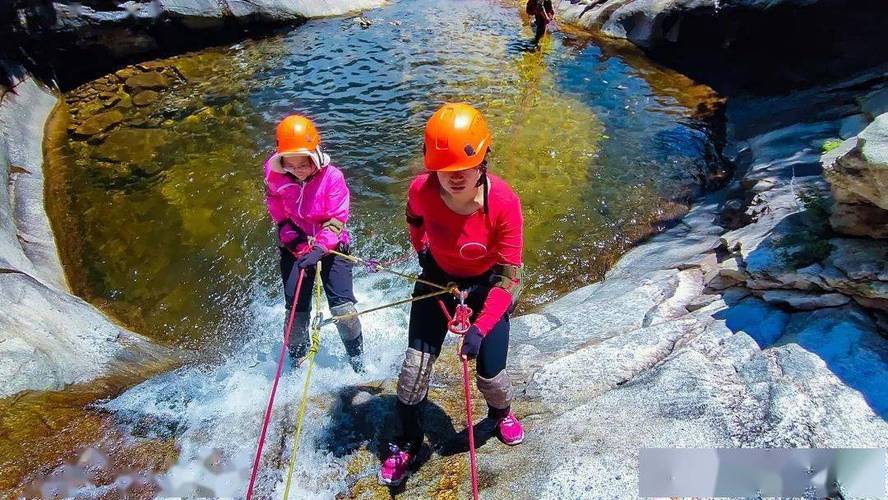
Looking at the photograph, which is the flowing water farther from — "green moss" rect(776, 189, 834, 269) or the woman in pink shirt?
"green moss" rect(776, 189, 834, 269)

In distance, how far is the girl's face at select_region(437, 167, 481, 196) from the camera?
3514mm

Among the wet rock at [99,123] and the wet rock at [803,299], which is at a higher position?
the wet rock at [803,299]

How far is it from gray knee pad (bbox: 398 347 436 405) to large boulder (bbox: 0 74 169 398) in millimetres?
3410

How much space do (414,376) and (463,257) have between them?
Result: 964 millimetres

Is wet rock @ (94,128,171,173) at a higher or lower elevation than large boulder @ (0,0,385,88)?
lower

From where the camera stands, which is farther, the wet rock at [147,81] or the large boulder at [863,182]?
the wet rock at [147,81]

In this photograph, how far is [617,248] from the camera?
835 cm

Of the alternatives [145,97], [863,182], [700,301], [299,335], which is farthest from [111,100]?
[863,182]

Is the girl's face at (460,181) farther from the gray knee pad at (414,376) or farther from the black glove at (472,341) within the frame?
the gray knee pad at (414,376)

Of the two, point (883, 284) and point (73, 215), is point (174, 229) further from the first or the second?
point (883, 284)

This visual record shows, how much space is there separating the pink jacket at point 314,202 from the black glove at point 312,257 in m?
0.08

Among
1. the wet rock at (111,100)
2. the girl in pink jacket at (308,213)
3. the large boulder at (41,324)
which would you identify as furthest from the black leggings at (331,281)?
the wet rock at (111,100)

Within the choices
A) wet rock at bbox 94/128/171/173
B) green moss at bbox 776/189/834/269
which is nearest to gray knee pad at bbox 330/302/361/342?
green moss at bbox 776/189/834/269

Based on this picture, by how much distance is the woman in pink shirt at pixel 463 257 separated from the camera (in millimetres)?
3451
